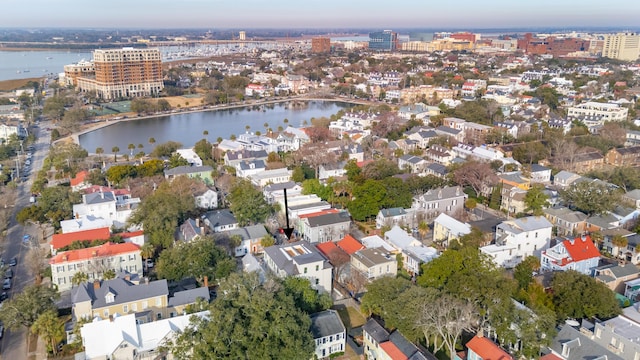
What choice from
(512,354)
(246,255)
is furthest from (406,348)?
(246,255)

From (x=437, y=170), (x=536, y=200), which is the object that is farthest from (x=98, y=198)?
(x=536, y=200)

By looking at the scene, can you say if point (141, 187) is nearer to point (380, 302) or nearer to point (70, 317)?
point (70, 317)

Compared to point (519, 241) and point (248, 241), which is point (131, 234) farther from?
point (519, 241)

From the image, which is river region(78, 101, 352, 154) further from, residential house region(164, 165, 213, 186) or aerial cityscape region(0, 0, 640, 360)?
residential house region(164, 165, 213, 186)

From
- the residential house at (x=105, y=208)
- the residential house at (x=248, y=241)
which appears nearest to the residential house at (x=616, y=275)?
the residential house at (x=248, y=241)

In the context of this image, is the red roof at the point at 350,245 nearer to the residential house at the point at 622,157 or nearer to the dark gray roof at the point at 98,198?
the dark gray roof at the point at 98,198

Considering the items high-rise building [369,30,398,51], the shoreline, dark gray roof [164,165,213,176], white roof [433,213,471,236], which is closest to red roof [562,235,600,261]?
white roof [433,213,471,236]

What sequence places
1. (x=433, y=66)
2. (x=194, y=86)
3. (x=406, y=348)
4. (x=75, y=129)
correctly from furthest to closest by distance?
(x=433, y=66) → (x=194, y=86) → (x=75, y=129) → (x=406, y=348)
